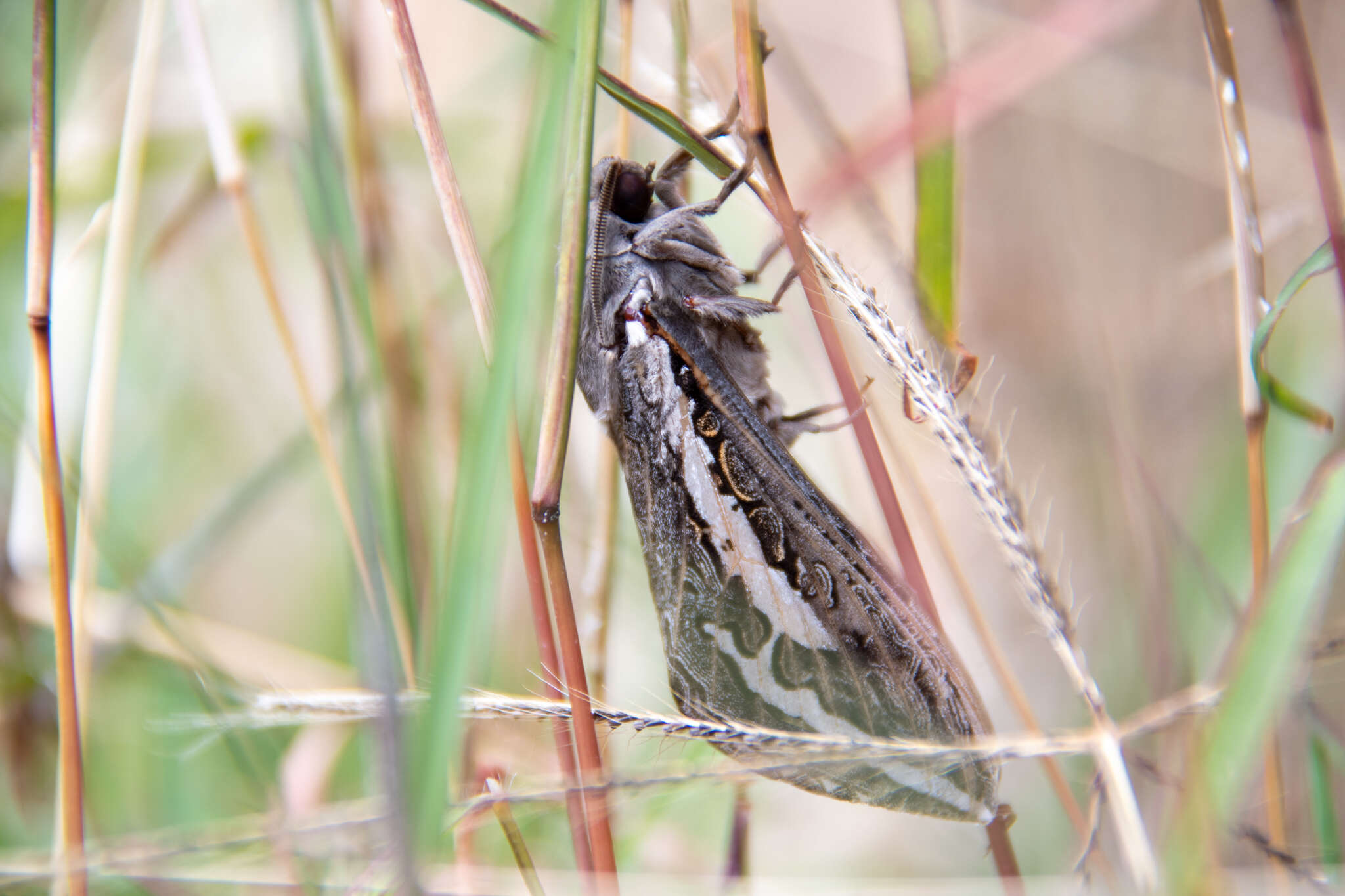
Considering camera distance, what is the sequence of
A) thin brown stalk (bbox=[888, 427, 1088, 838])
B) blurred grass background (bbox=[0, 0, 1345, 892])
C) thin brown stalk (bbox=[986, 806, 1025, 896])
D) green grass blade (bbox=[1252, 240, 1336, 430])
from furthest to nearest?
blurred grass background (bbox=[0, 0, 1345, 892]) < thin brown stalk (bbox=[888, 427, 1088, 838]) < thin brown stalk (bbox=[986, 806, 1025, 896]) < green grass blade (bbox=[1252, 240, 1336, 430])

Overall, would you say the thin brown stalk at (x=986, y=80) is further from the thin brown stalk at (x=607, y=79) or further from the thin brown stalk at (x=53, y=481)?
the thin brown stalk at (x=53, y=481)

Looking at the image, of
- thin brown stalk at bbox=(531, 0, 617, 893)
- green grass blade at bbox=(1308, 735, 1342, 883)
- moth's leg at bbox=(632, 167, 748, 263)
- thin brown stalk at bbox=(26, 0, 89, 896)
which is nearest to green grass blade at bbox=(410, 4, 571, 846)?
thin brown stalk at bbox=(531, 0, 617, 893)

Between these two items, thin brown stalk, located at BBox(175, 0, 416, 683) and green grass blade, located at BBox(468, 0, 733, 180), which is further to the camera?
thin brown stalk, located at BBox(175, 0, 416, 683)

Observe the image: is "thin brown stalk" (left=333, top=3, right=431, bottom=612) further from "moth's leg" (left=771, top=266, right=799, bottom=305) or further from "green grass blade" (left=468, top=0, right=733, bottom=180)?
"moth's leg" (left=771, top=266, right=799, bottom=305)

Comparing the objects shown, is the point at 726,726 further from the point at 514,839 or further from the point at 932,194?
the point at 932,194

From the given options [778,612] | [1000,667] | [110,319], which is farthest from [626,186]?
[1000,667]

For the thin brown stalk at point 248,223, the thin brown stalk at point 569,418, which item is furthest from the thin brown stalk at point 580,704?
the thin brown stalk at point 248,223

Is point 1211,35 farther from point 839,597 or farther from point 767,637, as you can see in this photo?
point 767,637
